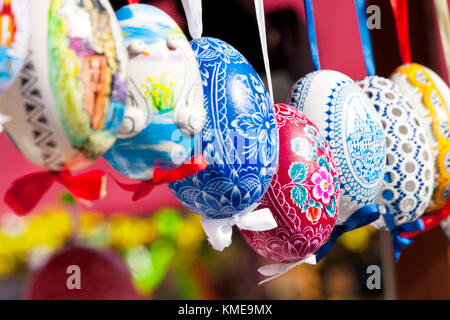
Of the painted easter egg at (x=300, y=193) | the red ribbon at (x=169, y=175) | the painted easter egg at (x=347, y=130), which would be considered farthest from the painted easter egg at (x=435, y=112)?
the red ribbon at (x=169, y=175)

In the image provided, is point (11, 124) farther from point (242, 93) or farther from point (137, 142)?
point (242, 93)

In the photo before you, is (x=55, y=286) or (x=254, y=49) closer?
(x=55, y=286)

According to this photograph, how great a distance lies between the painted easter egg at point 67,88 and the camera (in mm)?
453

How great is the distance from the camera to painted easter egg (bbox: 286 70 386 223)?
2.70 feet

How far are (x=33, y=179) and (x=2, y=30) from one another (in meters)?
0.13

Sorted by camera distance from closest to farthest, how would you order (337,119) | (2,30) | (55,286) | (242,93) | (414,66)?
(2,30), (242,93), (337,119), (55,286), (414,66)

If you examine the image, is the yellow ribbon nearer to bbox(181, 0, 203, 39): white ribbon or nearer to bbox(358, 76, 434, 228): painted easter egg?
bbox(358, 76, 434, 228): painted easter egg

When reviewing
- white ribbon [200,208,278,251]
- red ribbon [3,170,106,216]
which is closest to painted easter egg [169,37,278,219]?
white ribbon [200,208,278,251]

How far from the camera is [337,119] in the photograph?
0.83m

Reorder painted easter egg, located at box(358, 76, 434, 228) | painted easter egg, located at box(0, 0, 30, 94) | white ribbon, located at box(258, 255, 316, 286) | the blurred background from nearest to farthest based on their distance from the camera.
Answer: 1. painted easter egg, located at box(0, 0, 30, 94)
2. white ribbon, located at box(258, 255, 316, 286)
3. painted easter egg, located at box(358, 76, 434, 228)
4. the blurred background

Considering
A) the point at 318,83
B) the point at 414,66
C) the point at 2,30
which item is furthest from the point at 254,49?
the point at 2,30

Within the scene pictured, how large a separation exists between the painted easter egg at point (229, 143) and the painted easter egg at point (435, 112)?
0.44 meters

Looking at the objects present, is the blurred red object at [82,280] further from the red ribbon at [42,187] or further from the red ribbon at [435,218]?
the red ribbon at [435,218]

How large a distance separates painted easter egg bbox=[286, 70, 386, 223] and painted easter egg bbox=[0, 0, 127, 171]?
1.31 feet
